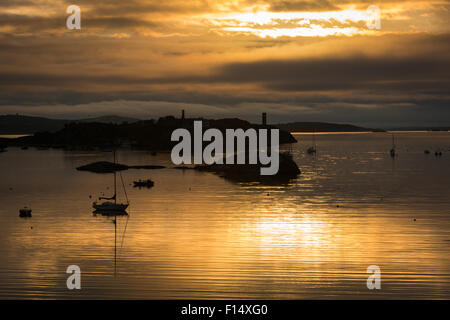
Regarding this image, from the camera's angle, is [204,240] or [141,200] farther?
[141,200]

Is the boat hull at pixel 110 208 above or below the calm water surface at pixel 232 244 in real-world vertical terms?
above

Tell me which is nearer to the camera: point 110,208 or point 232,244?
point 232,244

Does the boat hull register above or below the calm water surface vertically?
above

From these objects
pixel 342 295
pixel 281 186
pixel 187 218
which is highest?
pixel 281 186

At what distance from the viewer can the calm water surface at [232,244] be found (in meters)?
29.1

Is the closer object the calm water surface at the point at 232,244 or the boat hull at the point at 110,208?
the calm water surface at the point at 232,244

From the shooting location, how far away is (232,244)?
41.2m

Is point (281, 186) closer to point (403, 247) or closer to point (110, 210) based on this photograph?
point (110, 210)

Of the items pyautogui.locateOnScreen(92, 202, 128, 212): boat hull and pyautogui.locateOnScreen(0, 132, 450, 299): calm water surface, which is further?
pyautogui.locateOnScreen(92, 202, 128, 212): boat hull

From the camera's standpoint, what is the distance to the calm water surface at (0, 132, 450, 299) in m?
29.1

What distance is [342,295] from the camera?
27.6m

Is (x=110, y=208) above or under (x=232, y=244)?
above
